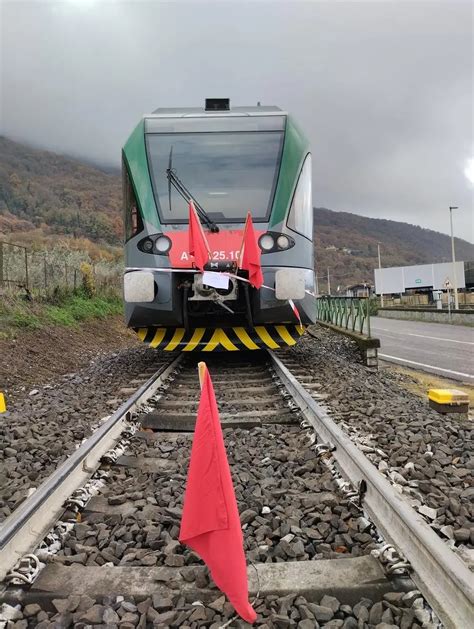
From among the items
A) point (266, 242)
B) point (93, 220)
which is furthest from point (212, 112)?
point (93, 220)

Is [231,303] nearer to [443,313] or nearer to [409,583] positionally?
[409,583]

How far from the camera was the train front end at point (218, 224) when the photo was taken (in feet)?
20.9

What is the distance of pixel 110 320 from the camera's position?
15.7 meters

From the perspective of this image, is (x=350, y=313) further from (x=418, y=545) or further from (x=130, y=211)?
(x=418, y=545)

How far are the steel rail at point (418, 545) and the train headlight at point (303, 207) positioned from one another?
13.1 ft

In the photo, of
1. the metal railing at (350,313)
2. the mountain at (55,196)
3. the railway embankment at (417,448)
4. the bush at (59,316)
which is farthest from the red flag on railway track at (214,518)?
the mountain at (55,196)

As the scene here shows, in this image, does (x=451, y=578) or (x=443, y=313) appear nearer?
(x=451, y=578)

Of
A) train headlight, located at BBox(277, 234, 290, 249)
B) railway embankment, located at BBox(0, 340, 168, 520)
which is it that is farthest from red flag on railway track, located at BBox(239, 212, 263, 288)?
railway embankment, located at BBox(0, 340, 168, 520)

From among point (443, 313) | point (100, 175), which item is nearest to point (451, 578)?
point (443, 313)

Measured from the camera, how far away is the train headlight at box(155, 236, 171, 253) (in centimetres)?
637

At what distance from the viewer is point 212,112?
23.8 ft

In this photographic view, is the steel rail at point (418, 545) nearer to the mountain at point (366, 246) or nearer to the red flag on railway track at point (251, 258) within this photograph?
the red flag on railway track at point (251, 258)

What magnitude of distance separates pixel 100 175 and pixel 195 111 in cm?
10259

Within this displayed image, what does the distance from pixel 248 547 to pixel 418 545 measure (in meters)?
0.73
